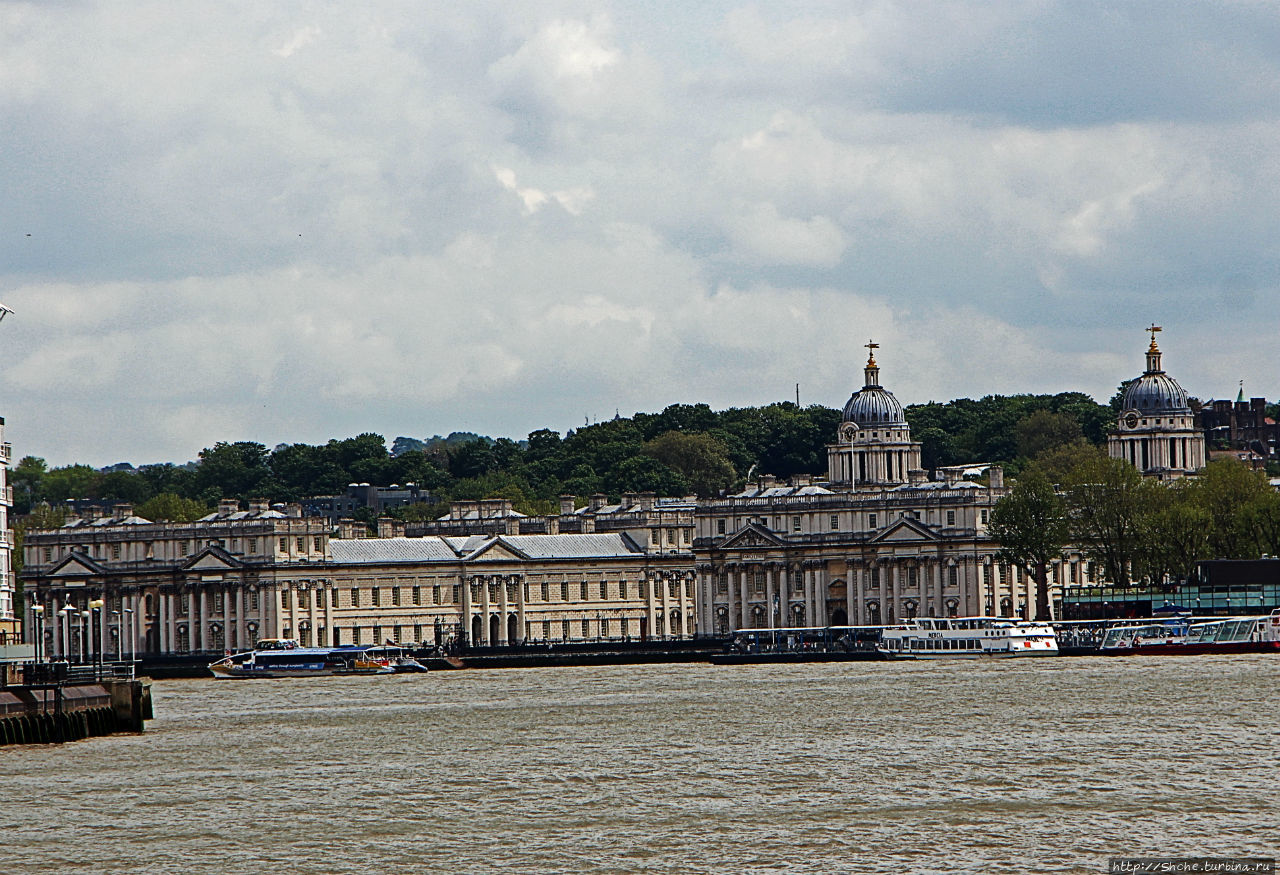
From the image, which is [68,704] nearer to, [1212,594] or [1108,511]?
[1212,594]

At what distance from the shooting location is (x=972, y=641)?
539 ft

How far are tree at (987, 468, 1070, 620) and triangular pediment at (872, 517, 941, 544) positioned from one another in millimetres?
11008

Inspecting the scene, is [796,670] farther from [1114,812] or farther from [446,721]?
[1114,812]

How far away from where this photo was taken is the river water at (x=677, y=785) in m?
64.1

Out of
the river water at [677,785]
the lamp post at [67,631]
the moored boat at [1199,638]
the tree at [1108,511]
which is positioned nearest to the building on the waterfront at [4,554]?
the lamp post at [67,631]

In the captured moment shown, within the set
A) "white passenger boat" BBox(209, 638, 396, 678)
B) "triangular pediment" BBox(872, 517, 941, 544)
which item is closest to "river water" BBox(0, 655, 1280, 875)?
"white passenger boat" BBox(209, 638, 396, 678)

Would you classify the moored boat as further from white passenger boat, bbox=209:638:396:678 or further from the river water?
white passenger boat, bbox=209:638:396:678

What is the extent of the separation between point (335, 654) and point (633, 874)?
358 feet

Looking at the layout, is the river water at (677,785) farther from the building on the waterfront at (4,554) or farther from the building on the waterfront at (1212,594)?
the building on the waterfront at (1212,594)

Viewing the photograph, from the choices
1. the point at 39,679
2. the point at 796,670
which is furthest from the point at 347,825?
the point at 796,670

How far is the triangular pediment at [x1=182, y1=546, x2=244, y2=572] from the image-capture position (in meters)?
197

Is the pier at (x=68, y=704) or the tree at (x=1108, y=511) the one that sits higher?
the tree at (x=1108, y=511)

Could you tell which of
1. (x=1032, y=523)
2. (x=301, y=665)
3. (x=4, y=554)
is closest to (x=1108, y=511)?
(x=1032, y=523)

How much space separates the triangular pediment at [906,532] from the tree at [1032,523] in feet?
36.1
